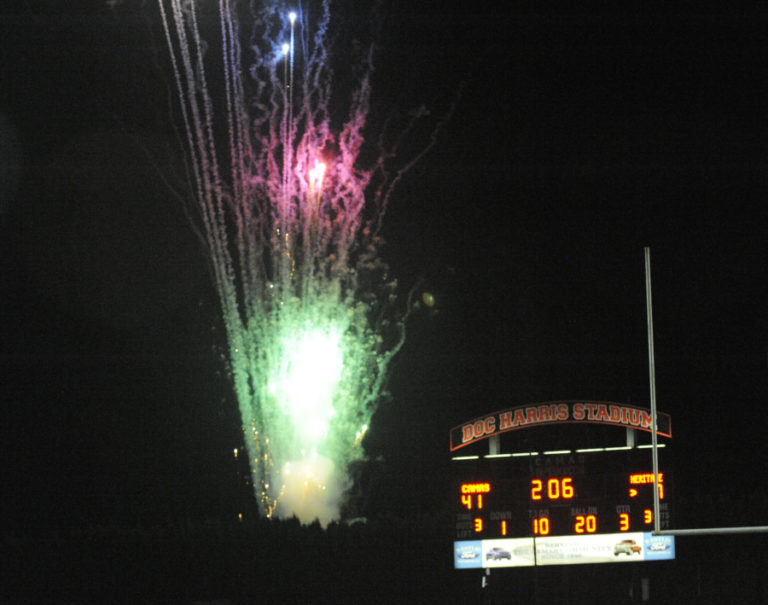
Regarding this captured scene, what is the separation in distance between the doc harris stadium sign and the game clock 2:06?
895mm

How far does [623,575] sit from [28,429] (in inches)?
757

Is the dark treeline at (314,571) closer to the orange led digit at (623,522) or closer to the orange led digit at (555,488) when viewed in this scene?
the orange led digit at (623,522)

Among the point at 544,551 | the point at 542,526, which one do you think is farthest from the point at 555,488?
the point at 544,551

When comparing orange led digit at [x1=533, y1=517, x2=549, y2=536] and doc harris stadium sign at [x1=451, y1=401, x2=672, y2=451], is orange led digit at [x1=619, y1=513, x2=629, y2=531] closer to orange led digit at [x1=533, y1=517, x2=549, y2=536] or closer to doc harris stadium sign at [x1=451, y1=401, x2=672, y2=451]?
orange led digit at [x1=533, y1=517, x2=549, y2=536]

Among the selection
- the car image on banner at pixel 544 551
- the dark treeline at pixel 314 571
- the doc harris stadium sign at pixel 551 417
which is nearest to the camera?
the car image on banner at pixel 544 551

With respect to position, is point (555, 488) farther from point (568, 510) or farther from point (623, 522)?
point (623, 522)

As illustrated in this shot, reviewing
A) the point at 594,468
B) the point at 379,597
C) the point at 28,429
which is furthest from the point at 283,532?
the point at 28,429

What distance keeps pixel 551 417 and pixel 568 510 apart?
142cm

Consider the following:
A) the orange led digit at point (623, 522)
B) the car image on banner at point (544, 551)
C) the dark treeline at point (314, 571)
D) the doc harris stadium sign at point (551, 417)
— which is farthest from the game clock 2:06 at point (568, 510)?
the dark treeline at point (314, 571)

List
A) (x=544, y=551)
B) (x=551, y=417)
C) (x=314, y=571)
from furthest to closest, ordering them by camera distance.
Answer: (x=314, y=571)
(x=551, y=417)
(x=544, y=551)

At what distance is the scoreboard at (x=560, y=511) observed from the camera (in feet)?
46.5

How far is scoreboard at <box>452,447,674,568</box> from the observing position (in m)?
14.2

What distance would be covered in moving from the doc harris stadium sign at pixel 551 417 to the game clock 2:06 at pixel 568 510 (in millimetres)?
895

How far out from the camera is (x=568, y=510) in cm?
1419
